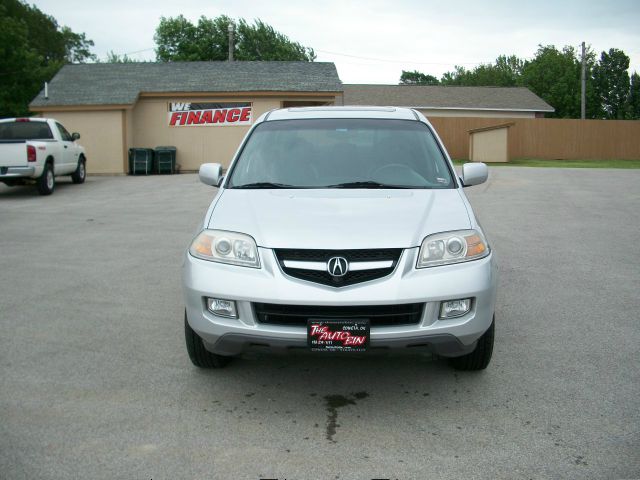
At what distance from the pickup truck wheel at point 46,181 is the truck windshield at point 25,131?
829 millimetres

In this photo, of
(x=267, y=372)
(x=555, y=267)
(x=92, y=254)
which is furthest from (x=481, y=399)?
(x=92, y=254)

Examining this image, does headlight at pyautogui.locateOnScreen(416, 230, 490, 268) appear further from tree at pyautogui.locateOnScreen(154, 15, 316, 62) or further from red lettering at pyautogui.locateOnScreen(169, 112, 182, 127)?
→ tree at pyautogui.locateOnScreen(154, 15, 316, 62)

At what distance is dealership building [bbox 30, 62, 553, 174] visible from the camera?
25.0 meters

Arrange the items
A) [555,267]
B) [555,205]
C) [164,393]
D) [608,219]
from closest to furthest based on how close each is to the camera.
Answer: [164,393]
[555,267]
[608,219]
[555,205]

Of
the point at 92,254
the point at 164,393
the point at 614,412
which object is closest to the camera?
the point at 614,412

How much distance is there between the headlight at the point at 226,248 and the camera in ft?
13.2

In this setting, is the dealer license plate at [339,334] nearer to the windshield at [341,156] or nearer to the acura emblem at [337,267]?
the acura emblem at [337,267]

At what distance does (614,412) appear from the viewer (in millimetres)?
3934

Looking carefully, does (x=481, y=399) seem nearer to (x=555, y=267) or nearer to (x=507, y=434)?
(x=507, y=434)

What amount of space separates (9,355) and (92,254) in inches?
169

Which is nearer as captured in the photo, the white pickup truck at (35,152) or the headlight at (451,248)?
the headlight at (451,248)

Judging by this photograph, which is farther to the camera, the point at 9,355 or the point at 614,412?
the point at 9,355

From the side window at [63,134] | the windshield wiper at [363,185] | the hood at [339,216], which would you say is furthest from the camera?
the side window at [63,134]

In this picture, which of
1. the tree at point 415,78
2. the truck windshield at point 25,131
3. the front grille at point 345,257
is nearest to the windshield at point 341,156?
the front grille at point 345,257
